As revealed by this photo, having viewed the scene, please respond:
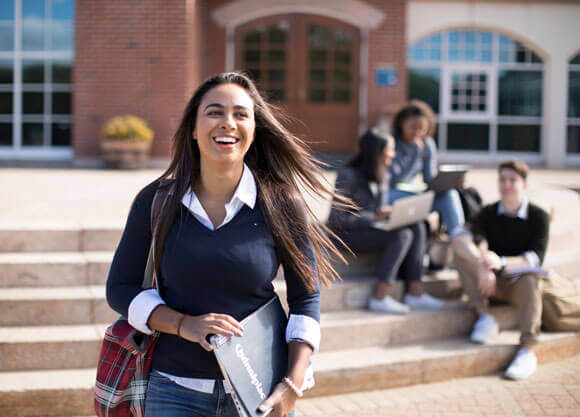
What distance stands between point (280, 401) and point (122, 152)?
364 inches

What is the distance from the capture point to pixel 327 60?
40.9 feet

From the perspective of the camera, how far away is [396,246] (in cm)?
481

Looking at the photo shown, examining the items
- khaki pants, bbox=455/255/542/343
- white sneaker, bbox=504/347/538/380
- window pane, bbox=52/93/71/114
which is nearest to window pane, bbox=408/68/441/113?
window pane, bbox=52/93/71/114

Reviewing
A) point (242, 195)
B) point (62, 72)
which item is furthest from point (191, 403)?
point (62, 72)

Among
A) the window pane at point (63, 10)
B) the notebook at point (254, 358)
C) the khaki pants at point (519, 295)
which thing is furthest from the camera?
the window pane at point (63, 10)

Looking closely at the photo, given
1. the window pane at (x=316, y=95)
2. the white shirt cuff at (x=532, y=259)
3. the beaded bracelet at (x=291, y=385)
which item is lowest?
the beaded bracelet at (x=291, y=385)

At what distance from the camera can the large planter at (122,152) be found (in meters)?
10.7

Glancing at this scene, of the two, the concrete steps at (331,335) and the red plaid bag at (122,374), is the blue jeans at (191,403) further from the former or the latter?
the concrete steps at (331,335)

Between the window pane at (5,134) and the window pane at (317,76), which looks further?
the window pane at (317,76)

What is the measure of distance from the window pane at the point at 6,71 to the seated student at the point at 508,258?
9.86 meters

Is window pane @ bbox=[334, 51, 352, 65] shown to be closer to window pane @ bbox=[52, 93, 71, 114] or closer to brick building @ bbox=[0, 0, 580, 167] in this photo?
brick building @ bbox=[0, 0, 580, 167]

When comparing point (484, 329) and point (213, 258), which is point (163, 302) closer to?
point (213, 258)

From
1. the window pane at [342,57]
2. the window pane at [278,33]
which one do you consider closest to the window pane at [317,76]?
the window pane at [342,57]

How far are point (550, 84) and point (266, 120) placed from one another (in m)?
12.7
